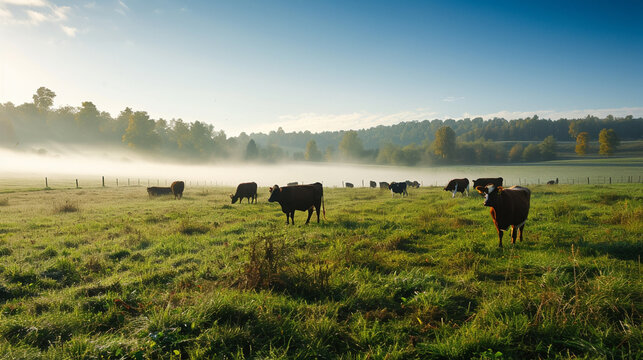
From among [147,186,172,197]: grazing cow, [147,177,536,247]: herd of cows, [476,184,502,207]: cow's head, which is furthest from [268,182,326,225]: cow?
[147,186,172,197]: grazing cow

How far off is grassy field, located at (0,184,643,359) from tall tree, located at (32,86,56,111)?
12520 cm

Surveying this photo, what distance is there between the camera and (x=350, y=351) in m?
3.42

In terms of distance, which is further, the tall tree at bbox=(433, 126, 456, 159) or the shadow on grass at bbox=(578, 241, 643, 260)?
the tall tree at bbox=(433, 126, 456, 159)

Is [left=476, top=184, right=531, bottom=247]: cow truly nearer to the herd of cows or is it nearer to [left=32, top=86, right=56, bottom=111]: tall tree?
the herd of cows

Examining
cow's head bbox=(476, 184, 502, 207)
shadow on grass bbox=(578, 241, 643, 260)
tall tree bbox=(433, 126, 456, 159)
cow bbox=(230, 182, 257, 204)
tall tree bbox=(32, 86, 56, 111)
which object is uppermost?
tall tree bbox=(32, 86, 56, 111)

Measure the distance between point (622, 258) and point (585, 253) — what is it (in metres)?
0.64

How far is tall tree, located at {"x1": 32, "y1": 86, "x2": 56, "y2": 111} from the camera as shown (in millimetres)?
93250

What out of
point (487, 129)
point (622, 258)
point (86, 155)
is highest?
point (487, 129)

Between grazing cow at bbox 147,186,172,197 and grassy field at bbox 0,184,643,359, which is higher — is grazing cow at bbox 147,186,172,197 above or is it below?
above

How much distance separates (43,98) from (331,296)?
136m

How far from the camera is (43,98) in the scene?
93.8 m

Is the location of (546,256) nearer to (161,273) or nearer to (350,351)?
(350,351)

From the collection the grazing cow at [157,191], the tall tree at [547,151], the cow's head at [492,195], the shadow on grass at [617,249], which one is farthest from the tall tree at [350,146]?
the shadow on grass at [617,249]

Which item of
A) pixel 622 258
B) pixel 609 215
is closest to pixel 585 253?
pixel 622 258
